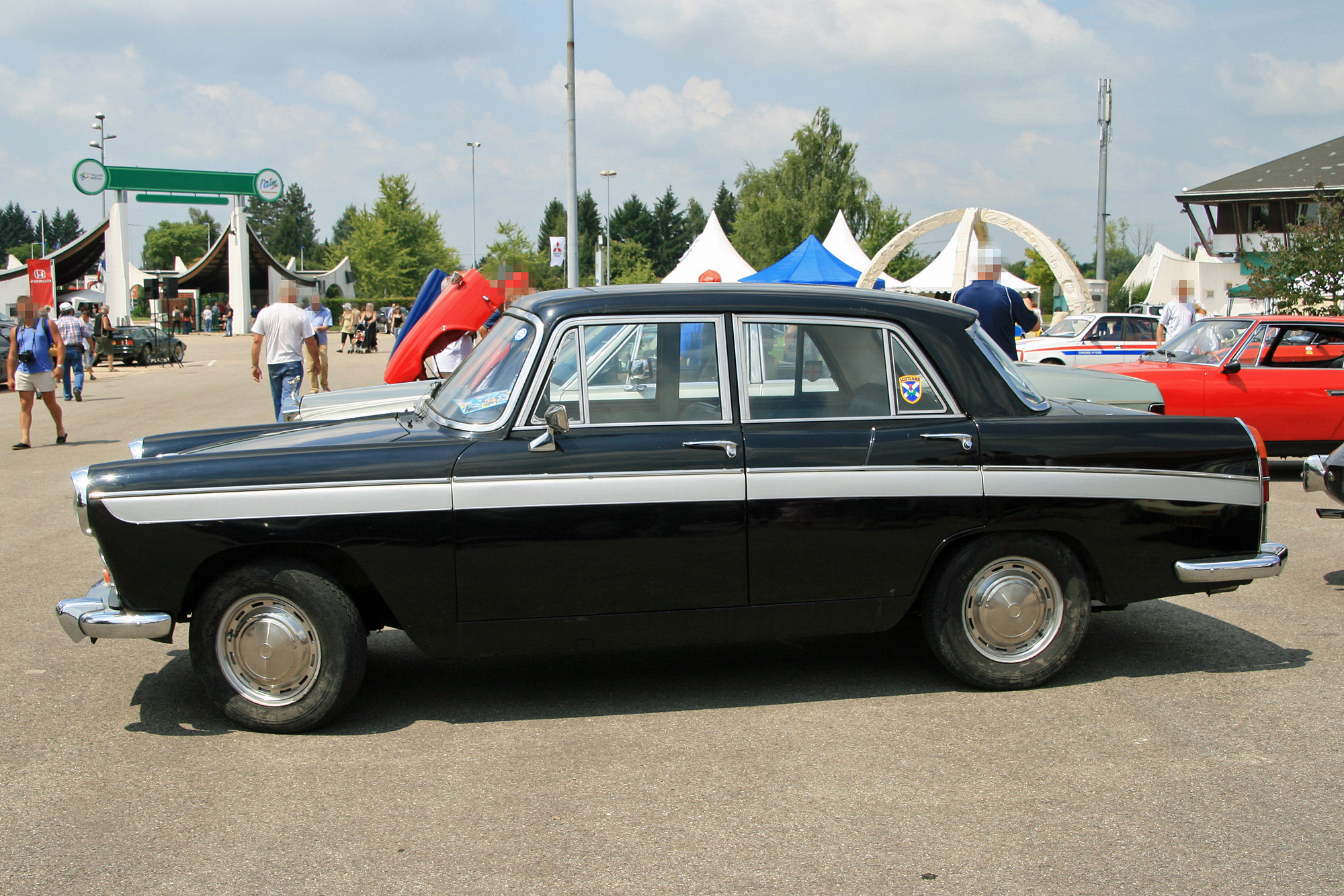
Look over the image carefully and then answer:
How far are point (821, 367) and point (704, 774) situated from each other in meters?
1.72

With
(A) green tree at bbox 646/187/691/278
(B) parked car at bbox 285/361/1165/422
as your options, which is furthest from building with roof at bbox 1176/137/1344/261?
(A) green tree at bbox 646/187/691/278

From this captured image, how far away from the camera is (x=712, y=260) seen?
37906 millimetres

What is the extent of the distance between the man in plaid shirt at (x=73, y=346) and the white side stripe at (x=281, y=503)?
17954 mm

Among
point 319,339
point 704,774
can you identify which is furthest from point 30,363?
point 704,774

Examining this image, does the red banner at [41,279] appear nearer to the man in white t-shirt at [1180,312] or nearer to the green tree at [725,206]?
the man in white t-shirt at [1180,312]

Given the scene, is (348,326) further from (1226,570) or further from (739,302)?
(1226,570)

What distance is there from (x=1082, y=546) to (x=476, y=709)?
259cm

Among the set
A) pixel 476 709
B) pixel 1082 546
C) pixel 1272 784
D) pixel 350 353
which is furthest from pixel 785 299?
pixel 350 353

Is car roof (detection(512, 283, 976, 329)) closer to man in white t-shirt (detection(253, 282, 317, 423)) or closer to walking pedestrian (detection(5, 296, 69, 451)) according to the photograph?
man in white t-shirt (detection(253, 282, 317, 423))

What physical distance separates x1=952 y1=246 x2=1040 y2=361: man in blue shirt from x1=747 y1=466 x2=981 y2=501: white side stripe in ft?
14.3

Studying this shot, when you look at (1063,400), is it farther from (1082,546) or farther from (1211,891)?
(1211,891)

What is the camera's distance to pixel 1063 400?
523 centimetres

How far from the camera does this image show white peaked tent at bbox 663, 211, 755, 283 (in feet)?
115

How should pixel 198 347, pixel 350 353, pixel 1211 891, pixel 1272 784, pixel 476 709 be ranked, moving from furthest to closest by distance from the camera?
pixel 198 347
pixel 350 353
pixel 476 709
pixel 1272 784
pixel 1211 891
